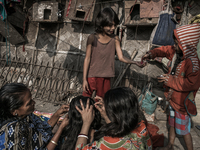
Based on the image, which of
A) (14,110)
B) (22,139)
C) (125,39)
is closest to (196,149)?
(22,139)

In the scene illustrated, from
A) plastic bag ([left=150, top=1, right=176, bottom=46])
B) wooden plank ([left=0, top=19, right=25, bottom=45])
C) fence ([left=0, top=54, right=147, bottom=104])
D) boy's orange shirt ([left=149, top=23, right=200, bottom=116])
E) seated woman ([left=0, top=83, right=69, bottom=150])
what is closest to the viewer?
seated woman ([left=0, top=83, right=69, bottom=150])

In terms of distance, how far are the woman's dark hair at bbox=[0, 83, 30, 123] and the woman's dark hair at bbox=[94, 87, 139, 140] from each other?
0.87 meters

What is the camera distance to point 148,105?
11.6ft

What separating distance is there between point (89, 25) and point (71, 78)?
1941 millimetres

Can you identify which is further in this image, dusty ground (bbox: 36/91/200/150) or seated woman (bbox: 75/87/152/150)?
dusty ground (bbox: 36/91/200/150)

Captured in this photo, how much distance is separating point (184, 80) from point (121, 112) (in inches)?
45.3

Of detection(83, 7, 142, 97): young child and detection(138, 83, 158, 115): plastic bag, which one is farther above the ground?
detection(83, 7, 142, 97): young child

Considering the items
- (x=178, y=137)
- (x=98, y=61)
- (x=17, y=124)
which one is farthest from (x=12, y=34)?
(x=178, y=137)

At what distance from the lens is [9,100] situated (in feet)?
4.40

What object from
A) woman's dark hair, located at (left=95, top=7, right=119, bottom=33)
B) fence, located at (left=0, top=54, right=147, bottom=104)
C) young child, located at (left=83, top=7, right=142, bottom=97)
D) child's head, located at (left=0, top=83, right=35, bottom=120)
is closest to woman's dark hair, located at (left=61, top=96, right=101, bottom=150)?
child's head, located at (left=0, top=83, right=35, bottom=120)

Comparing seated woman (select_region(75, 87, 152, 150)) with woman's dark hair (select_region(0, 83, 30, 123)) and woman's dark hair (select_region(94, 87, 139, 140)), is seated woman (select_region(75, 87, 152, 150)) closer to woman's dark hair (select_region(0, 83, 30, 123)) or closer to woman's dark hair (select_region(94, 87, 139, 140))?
woman's dark hair (select_region(94, 87, 139, 140))

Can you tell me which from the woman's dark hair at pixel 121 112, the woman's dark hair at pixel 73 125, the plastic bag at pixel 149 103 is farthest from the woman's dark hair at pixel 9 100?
the plastic bag at pixel 149 103

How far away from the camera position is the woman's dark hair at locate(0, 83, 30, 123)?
1333mm

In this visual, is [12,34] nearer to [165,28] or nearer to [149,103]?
[165,28]
